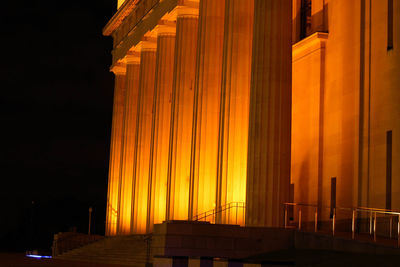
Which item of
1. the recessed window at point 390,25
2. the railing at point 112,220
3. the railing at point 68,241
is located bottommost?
the railing at point 68,241

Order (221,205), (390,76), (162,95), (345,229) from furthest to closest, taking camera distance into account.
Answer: (162,95) < (221,205) < (345,229) < (390,76)

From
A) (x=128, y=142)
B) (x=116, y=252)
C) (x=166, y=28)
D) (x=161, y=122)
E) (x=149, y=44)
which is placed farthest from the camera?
(x=128, y=142)

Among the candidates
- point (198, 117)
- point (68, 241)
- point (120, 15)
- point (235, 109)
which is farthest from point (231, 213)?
point (120, 15)

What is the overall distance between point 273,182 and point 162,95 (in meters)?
23.7

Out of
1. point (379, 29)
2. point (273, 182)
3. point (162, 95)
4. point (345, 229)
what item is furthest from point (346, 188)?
point (162, 95)

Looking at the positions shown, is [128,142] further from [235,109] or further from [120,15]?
[235,109]

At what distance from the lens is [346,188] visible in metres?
40.8

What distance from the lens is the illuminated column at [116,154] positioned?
70.4 m

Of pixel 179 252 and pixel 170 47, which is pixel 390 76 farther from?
pixel 170 47

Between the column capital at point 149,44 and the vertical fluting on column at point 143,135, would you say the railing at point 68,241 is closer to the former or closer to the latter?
the vertical fluting on column at point 143,135

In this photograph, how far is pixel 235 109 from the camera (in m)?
43.1

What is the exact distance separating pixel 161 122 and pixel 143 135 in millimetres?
5403

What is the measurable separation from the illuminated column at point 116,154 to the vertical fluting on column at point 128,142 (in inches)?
83.0

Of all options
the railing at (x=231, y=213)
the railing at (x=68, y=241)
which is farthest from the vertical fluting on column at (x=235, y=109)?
the railing at (x=68, y=241)
